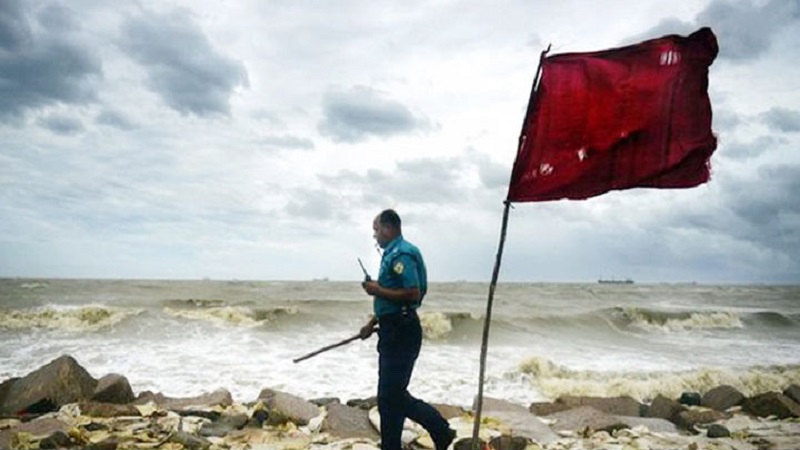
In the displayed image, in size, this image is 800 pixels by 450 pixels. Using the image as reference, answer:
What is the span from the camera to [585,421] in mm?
7328

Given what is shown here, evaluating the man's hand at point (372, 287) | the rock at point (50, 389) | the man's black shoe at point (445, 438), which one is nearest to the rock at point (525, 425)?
the man's black shoe at point (445, 438)

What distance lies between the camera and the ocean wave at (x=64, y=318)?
23.8 m

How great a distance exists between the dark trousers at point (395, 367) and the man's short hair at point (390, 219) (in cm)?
77

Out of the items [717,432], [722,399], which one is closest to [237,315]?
[722,399]

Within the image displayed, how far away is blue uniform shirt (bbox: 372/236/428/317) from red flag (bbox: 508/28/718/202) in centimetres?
105

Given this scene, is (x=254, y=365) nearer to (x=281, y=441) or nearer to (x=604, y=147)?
(x=281, y=441)

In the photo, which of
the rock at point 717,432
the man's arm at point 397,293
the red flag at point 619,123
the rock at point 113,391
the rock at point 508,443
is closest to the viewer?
the red flag at point 619,123

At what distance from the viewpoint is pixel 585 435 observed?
6883 mm

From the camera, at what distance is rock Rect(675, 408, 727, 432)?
310 inches

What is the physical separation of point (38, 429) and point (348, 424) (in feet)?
10.9

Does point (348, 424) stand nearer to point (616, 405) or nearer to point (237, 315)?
point (616, 405)

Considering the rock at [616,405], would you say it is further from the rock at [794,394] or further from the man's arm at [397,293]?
the man's arm at [397,293]

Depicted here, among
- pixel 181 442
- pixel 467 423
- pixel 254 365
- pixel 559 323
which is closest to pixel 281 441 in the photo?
pixel 181 442

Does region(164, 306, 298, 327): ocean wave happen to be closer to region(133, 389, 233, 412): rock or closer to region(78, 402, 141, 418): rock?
region(133, 389, 233, 412): rock
